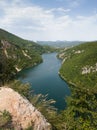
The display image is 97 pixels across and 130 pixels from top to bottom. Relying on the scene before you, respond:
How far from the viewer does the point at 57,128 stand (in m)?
25.4

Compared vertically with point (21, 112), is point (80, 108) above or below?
below

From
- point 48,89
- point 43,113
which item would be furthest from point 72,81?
point 43,113

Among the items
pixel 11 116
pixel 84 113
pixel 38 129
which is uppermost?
pixel 11 116

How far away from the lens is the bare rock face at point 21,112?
2220cm

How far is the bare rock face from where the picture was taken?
2220cm

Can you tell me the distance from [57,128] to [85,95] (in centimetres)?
1326

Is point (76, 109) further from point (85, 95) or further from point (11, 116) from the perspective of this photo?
point (11, 116)

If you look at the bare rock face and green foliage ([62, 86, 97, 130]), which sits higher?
the bare rock face

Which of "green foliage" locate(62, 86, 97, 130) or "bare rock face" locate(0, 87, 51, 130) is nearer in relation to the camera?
"bare rock face" locate(0, 87, 51, 130)

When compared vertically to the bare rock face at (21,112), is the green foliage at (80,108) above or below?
below

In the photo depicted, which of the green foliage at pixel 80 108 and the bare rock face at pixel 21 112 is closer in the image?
the bare rock face at pixel 21 112

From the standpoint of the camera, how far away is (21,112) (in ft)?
75.0

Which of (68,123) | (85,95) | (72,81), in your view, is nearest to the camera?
(68,123)

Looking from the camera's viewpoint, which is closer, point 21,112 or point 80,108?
point 21,112
